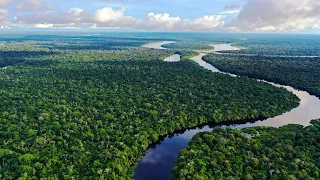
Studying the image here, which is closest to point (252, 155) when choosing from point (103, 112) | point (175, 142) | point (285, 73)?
point (175, 142)

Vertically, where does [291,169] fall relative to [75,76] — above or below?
below

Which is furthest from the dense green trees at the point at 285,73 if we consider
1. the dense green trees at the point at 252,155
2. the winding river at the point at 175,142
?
the dense green trees at the point at 252,155

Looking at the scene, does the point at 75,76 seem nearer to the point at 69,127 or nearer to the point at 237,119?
the point at 69,127

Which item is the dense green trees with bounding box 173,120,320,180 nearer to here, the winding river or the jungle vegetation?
the winding river

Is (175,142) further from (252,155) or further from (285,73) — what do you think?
(285,73)

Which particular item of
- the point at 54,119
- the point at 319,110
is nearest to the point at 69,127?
the point at 54,119

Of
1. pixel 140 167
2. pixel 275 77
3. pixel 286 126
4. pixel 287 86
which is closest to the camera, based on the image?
pixel 140 167

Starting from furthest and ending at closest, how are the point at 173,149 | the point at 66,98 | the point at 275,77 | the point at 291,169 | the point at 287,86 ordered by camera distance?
the point at 275,77 < the point at 287,86 < the point at 66,98 < the point at 173,149 < the point at 291,169
